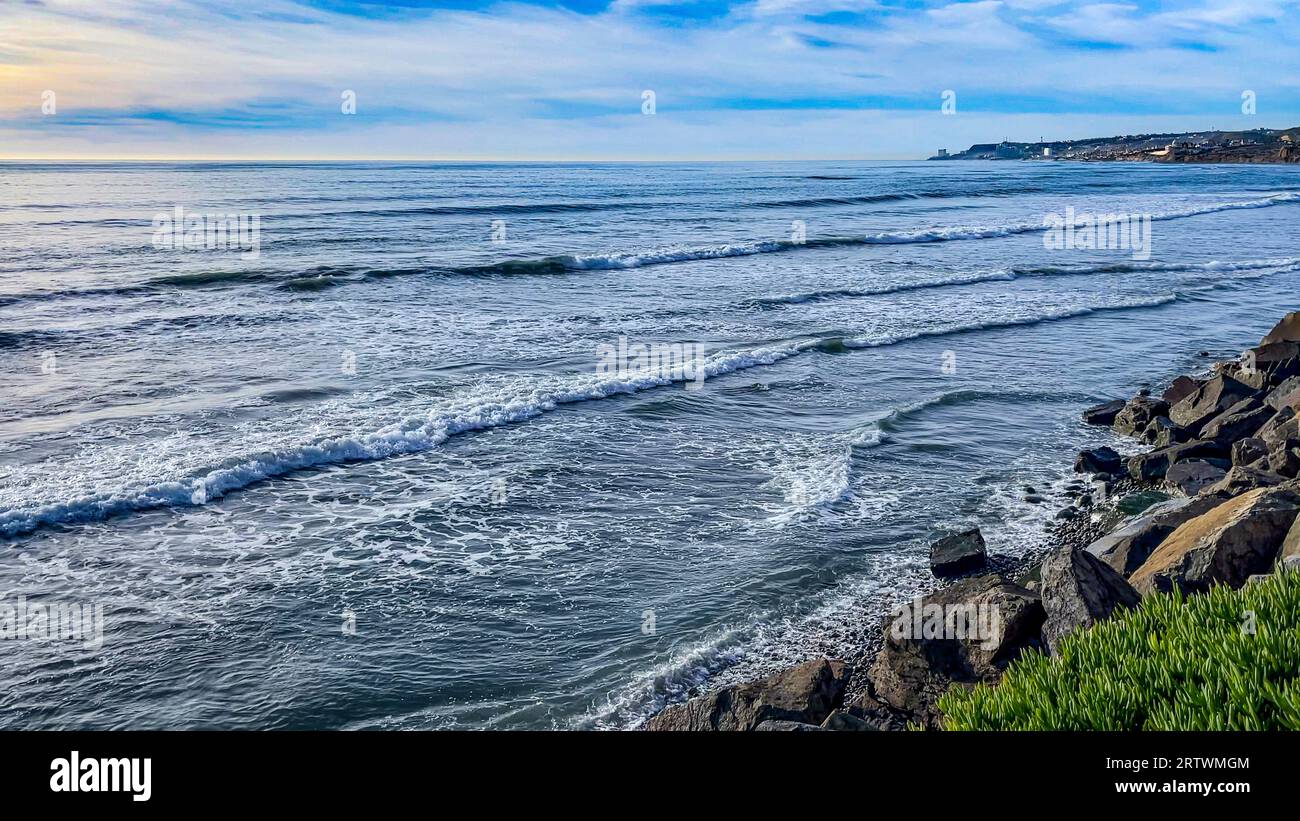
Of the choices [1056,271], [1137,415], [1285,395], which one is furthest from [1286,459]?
[1056,271]

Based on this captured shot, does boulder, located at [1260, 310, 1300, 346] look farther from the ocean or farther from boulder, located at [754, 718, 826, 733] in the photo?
boulder, located at [754, 718, 826, 733]

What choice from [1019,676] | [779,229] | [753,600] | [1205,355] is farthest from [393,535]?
[779,229]

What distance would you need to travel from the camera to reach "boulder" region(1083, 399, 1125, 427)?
16.2 meters

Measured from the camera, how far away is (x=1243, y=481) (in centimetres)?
1087

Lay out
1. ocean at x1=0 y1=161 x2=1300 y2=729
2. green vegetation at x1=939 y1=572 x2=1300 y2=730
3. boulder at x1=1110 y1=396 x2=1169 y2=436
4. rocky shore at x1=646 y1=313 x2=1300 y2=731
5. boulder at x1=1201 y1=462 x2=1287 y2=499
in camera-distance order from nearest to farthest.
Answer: green vegetation at x1=939 y1=572 x2=1300 y2=730 → rocky shore at x1=646 y1=313 x2=1300 y2=731 → ocean at x1=0 y1=161 x2=1300 y2=729 → boulder at x1=1201 y1=462 x2=1287 y2=499 → boulder at x1=1110 y1=396 x2=1169 y2=436

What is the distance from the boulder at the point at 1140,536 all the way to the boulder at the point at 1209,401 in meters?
5.35

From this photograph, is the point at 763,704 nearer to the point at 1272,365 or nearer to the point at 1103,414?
the point at 1103,414

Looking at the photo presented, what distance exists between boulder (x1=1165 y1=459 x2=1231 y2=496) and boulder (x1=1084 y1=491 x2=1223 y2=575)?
2.23 metres

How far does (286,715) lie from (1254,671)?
689 centimetres

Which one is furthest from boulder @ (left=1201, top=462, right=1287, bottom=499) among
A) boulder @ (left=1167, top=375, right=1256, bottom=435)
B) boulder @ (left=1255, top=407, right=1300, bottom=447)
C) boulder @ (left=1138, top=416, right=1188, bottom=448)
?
boulder @ (left=1167, top=375, right=1256, bottom=435)

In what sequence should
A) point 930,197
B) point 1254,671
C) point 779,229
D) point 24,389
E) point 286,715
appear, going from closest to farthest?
point 1254,671 < point 286,715 < point 24,389 < point 779,229 < point 930,197

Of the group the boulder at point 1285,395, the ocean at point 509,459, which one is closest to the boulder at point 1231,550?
the ocean at point 509,459

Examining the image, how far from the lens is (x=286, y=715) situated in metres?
7.73

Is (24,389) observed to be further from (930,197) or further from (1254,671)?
(930,197)
